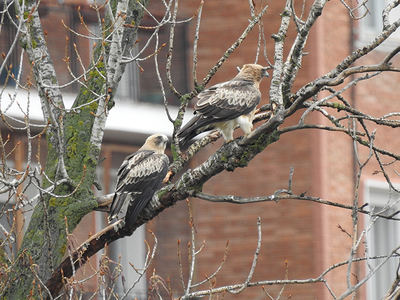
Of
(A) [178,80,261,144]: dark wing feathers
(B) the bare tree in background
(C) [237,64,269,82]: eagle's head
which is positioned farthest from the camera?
(C) [237,64,269,82]: eagle's head

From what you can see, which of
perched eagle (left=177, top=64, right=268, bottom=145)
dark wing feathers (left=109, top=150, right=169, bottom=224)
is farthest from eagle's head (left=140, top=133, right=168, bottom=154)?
perched eagle (left=177, top=64, right=268, bottom=145)

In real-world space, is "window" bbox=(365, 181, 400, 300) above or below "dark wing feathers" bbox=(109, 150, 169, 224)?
above

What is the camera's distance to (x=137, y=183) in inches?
631

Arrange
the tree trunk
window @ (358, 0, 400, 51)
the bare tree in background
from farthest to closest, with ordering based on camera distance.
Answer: window @ (358, 0, 400, 51) < the tree trunk < the bare tree in background

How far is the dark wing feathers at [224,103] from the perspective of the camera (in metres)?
16.0

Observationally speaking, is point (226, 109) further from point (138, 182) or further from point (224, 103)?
point (138, 182)

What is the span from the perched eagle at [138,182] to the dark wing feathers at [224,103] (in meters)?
0.80

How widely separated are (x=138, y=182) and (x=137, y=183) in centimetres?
5

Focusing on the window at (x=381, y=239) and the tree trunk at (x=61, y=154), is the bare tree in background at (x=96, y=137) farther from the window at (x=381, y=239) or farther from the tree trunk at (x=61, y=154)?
the window at (x=381, y=239)

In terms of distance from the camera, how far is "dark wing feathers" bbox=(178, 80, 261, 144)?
52.4 feet

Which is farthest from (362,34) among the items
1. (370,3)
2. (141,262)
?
(141,262)

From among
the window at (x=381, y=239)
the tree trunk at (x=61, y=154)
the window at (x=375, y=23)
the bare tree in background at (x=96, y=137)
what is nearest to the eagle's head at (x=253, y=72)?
the bare tree in background at (x=96, y=137)

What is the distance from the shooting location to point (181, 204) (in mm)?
27984

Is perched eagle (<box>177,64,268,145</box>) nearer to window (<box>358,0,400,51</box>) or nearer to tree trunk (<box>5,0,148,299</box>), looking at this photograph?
tree trunk (<box>5,0,148,299</box>)
